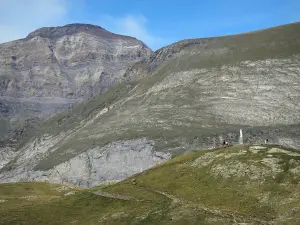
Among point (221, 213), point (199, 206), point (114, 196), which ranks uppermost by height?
point (114, 196)

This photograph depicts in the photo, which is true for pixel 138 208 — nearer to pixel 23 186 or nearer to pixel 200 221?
pixel 200 221

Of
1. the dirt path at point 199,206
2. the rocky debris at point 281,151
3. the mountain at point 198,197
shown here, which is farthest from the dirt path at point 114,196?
the rocky debris at point 281,151

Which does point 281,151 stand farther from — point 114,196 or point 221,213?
point 114,196

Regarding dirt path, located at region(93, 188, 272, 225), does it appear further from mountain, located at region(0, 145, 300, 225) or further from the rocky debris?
the rocky debris

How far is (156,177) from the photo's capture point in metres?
80.4

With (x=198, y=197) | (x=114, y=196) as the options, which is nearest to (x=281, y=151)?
(x=198, y=197)

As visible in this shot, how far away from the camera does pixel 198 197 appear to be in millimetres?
65125

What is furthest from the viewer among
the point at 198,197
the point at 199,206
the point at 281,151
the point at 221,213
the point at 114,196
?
the point at 281,151

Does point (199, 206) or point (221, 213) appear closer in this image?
point (221, 213)

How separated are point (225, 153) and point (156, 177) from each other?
42.0 feet

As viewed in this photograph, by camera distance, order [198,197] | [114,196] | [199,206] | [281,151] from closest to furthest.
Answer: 1. [199,206]
2. [198,197]
3. [114,196]
4. [281,151]

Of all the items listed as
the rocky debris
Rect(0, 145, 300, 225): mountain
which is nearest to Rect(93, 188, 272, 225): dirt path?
Rect(0, 145, 300, 225): mountain

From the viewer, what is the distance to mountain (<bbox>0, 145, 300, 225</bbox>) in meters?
57.0

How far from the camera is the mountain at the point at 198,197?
187ft
